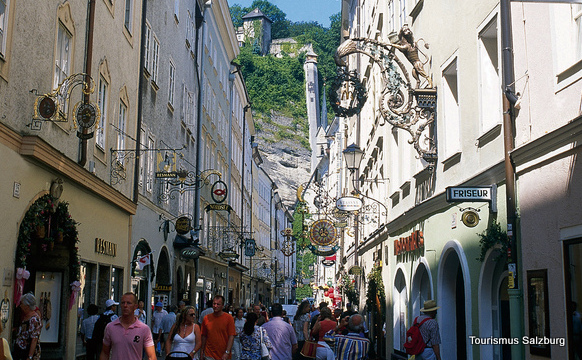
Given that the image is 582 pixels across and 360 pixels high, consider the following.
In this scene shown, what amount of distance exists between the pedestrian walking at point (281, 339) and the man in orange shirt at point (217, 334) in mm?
682

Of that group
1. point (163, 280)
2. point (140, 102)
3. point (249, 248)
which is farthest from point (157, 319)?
point (249, 248)

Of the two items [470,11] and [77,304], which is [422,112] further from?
[77,304]

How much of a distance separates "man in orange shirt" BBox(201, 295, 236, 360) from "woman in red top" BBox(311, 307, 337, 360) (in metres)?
1.39

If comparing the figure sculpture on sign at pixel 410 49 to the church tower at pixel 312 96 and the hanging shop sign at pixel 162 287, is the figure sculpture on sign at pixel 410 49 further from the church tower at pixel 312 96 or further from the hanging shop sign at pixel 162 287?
the church tower at pixel 312 96

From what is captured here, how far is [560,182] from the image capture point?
329 inches

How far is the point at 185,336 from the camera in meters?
9.87

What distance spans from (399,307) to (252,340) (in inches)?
384

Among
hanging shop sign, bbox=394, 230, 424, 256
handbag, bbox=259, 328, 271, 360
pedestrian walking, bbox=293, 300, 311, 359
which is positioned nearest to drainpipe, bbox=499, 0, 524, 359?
handbag, bbox=259, 328, 271, 360

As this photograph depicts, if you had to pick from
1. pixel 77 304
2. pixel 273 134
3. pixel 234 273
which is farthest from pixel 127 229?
pixel 273 134

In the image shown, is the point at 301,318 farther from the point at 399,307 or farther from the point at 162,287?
the point at 162,287

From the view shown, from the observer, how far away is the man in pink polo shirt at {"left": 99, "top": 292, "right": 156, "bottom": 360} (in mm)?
7789

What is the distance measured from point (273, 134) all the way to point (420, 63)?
4009 inches

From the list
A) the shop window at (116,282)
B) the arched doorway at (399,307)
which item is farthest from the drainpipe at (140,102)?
the arched doorway at (399,307)

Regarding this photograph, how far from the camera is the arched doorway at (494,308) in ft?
36.8
